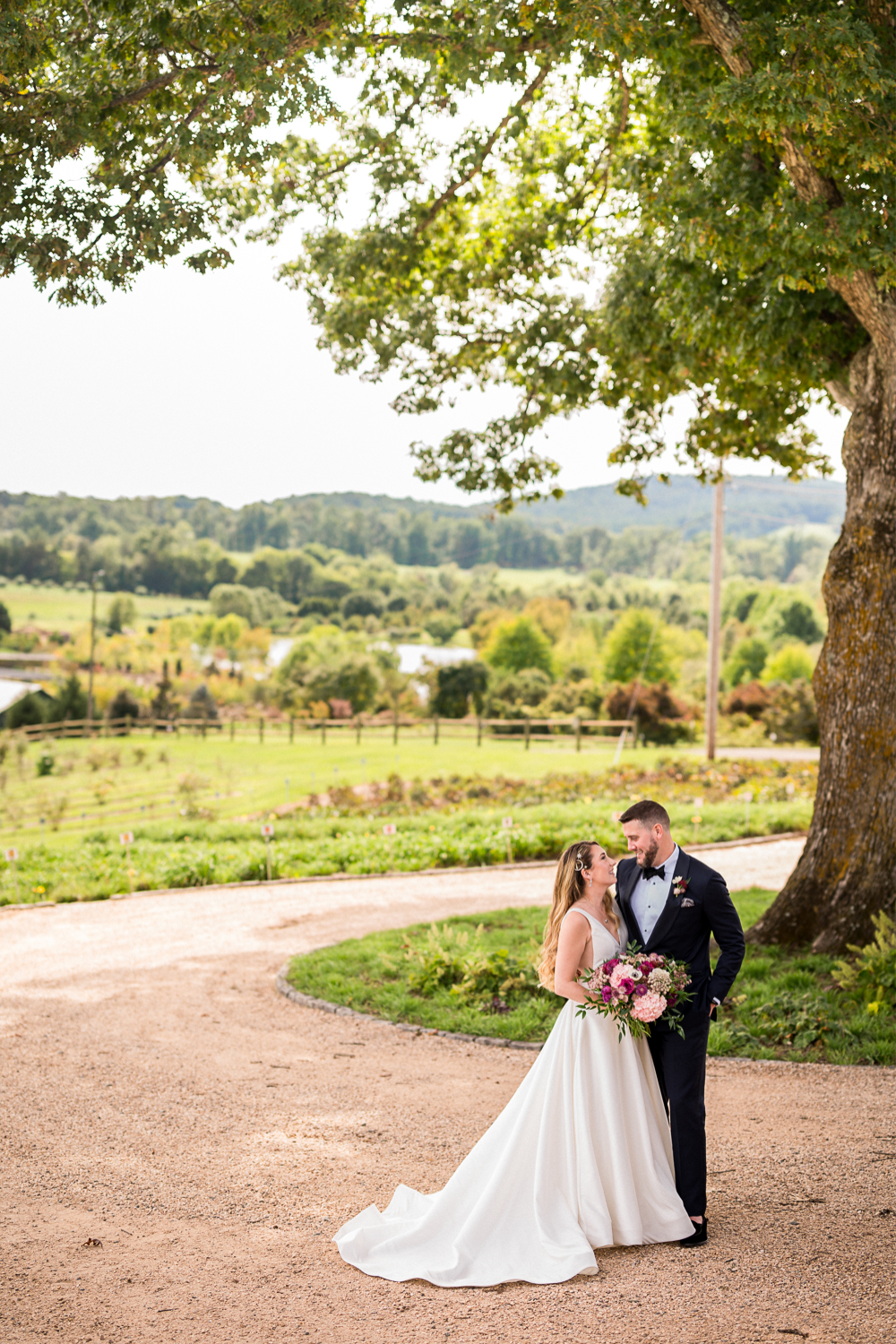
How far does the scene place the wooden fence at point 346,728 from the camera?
1447 inches

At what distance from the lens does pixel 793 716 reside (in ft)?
111

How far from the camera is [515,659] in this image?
67.2m

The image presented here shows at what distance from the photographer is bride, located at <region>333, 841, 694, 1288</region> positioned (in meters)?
3.87

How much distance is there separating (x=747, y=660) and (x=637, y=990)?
6879 cm

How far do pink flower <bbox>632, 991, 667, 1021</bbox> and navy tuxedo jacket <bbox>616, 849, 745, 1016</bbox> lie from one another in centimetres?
29

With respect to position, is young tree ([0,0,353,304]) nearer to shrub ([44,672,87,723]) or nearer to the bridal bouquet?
the bridal bouquet

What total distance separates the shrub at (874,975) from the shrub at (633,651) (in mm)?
46234

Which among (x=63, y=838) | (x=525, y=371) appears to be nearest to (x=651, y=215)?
(x=525, y=371)

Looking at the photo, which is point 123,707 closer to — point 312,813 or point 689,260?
point 312,813

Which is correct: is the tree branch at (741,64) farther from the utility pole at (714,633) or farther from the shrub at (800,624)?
the shrub at (800,624)

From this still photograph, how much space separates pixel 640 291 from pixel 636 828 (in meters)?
7.24

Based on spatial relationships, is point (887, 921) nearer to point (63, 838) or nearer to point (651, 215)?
point (651, 215)

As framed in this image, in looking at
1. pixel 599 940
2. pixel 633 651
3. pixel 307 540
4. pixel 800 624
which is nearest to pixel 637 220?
pixel 599 940

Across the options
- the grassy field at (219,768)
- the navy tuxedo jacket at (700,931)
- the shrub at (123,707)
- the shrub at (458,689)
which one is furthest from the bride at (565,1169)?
the shrub at (458,689)
